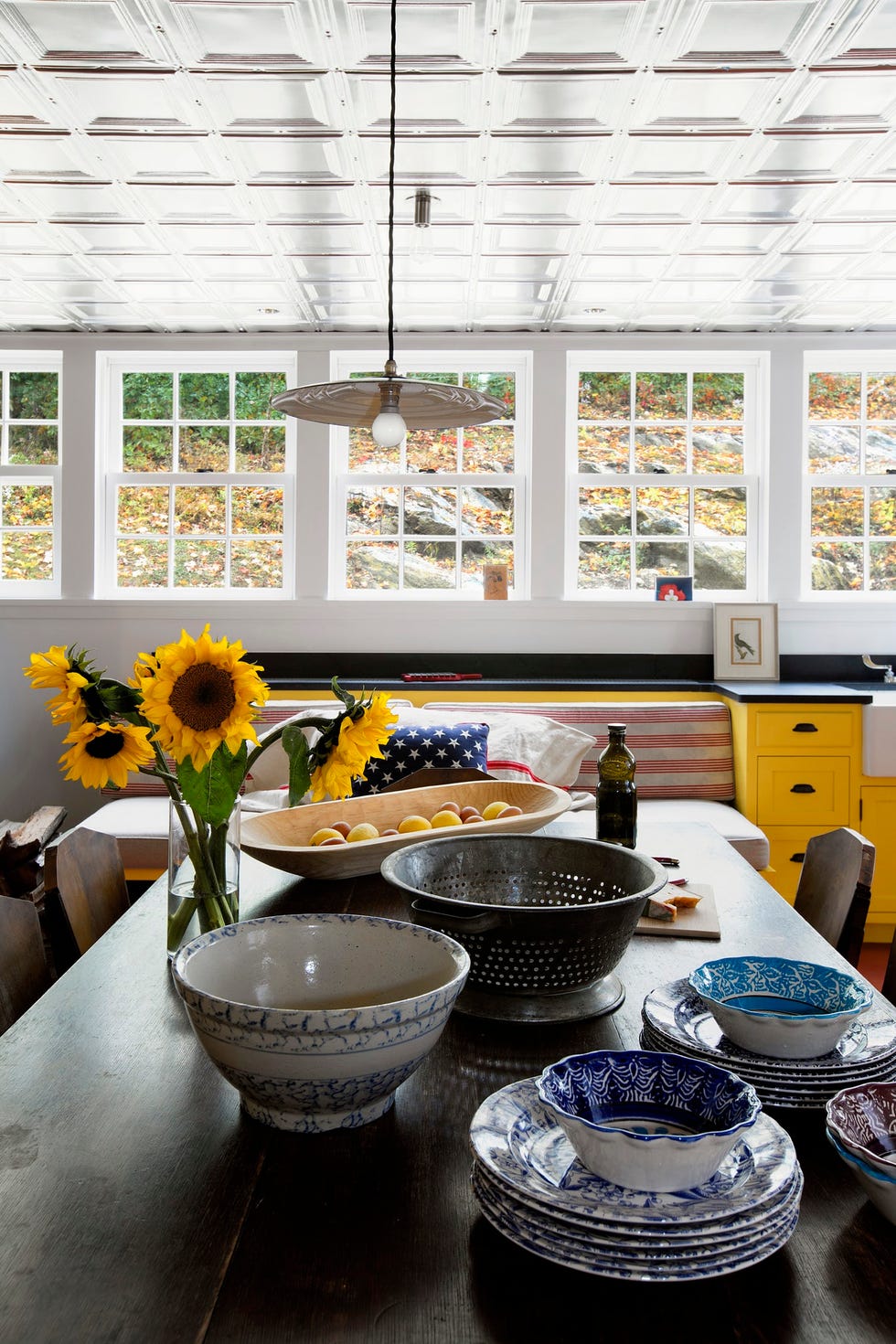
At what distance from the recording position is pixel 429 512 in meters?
5.23

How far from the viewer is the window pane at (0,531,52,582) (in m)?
5.23

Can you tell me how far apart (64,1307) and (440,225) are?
362 cm

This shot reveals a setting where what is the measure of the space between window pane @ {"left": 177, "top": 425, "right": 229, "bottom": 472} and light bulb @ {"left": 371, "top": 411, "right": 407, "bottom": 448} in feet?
10.1

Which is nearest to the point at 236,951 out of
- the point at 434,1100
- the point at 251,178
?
the point at 434,1100

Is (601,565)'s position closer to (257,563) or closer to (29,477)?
(257,563)

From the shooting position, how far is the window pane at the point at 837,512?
16.9 feet

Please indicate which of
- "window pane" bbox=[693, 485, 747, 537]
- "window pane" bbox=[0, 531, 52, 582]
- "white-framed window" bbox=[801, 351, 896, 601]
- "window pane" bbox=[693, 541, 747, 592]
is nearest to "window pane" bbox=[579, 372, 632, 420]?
"window pane" bbox=[693, 485, 747, 537]

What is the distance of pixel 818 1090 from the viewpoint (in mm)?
922

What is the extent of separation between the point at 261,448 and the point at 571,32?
3.09m

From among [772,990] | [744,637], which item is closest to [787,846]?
[744,637]

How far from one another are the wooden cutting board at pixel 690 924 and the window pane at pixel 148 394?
4.47 meters

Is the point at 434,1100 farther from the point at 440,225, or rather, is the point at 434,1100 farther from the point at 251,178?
the point at 440,225

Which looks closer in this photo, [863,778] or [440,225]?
[440,225]

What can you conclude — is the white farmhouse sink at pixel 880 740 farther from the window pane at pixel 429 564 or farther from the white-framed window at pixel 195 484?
the white-framed window at pixel 195 484
